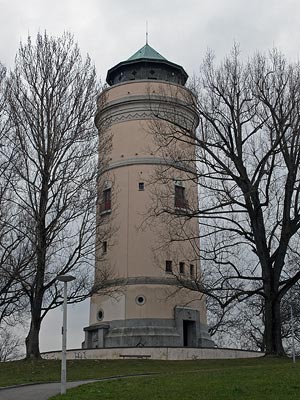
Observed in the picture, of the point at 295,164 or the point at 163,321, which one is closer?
the point at 295,164

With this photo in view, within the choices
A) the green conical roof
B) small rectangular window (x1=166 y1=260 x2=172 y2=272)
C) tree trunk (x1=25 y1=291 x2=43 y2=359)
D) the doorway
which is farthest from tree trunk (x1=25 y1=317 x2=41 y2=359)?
the green conical roof

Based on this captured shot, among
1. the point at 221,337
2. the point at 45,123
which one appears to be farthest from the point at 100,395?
the point at 221,337

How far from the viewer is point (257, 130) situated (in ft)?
79.3

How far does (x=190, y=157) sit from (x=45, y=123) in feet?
23.8

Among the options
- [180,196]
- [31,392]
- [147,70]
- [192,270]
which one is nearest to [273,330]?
[192,270]

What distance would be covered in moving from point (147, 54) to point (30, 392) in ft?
77.7

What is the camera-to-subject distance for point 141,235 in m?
29.7

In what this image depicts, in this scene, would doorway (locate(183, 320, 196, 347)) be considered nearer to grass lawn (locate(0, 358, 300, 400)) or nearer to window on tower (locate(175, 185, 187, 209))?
window on tower (locate(175, 185, 187, 209))

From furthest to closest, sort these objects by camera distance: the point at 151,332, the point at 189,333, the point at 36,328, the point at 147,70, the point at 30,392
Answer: the point at 147,70
the point at 189,333
the point at 151,332
the point at 36,328
the point at 30,392

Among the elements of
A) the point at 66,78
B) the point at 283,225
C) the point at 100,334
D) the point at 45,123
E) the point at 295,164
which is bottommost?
the point at 100,334

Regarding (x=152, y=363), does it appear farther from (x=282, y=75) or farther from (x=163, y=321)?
(x=282, y=75)

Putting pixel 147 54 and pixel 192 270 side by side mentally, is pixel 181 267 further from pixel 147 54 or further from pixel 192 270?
pixel 147 54

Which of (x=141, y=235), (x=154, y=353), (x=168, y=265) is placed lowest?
(x=154, y=353)

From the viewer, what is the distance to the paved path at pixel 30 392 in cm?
1345
